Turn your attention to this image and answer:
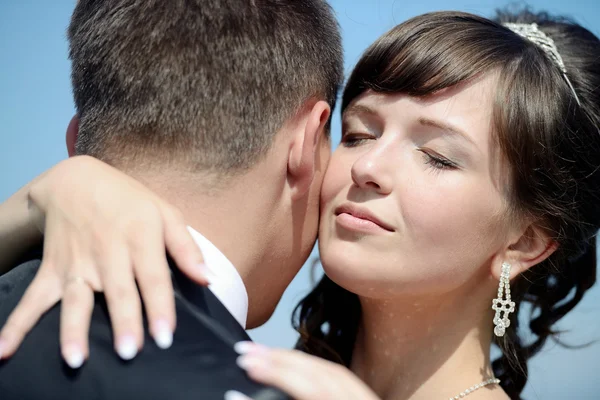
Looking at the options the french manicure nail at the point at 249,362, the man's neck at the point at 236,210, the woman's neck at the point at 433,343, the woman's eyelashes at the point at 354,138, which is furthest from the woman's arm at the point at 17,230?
the woman's neck at the point at 433,343

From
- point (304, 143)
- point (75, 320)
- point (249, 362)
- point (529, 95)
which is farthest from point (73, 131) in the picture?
point (529, 95)

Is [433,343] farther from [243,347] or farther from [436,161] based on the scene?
[243,347]

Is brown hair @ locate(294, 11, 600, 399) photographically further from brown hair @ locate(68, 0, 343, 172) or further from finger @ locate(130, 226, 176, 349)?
finger @ locate(130, 226, 176, 349)

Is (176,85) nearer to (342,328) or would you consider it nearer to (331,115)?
(331,115)

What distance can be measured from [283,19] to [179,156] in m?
0.75

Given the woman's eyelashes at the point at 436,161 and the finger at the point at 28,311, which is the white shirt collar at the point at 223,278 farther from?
the woman's eyelashes at the point at 436,161

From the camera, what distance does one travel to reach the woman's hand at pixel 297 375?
1933 millimetres

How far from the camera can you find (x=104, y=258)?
6.97 feet

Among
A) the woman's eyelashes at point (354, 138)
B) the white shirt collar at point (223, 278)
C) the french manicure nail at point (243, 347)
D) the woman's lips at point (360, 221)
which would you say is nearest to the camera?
the french manicure nail at point (243, 347)

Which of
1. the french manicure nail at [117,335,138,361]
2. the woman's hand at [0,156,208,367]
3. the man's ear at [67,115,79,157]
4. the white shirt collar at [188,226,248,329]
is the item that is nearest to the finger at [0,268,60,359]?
the woman's hand at [0,156,208,367]

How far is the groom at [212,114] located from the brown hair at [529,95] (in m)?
0.84

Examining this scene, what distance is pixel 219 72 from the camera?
2.59m

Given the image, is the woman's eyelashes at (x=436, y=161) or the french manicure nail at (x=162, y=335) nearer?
the french manicure nail at (x=162, y=335)

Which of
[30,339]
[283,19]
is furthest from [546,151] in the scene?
[30,339]
